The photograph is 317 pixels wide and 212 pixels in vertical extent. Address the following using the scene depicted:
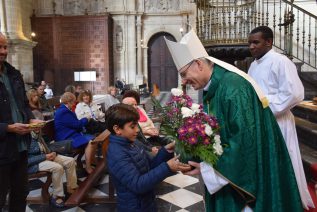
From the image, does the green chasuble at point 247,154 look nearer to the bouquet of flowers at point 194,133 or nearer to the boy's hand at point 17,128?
the bouquet of flowers at point 194,133

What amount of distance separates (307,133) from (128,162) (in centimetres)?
306

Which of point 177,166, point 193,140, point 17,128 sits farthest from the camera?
point 17,128

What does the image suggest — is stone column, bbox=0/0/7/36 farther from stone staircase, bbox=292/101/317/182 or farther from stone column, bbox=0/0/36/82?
stone staircase, bbox=292/101/317/182

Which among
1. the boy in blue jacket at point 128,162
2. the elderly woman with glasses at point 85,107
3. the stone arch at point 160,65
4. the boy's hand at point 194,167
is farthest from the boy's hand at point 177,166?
the stone arch at point 160,65

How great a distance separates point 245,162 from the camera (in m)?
1.48

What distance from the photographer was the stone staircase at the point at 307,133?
135 inches

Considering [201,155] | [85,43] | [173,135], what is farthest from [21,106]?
[85,43]

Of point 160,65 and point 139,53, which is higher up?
point 139,53

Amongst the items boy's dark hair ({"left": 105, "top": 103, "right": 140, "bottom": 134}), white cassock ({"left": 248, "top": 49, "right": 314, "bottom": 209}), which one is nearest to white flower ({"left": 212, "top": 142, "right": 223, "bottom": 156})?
boy's dark hair ({"left": 105, "top": 103, "right": 140, "bottom": 134})

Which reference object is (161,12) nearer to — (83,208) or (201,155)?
(83,208)

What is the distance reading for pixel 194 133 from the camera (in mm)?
1435

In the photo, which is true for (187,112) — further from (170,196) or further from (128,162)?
(170,196)

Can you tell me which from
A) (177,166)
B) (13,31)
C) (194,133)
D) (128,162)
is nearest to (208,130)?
(194,133)

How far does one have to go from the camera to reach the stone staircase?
3431 millimetres
